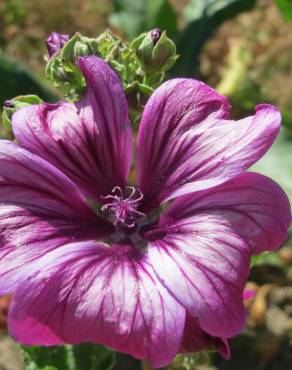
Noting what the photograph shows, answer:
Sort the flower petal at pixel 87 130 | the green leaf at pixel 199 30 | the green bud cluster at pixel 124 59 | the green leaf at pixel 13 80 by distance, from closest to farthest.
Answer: the flower petal at pixel 87 130 → the green bud cluster at pixel 124 59 → the green leaf at pixel 13 80 → the green leaf at pixel 199 30

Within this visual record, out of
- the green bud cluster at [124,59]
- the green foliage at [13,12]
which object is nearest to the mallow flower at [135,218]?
the green bud cluster at [124,59]

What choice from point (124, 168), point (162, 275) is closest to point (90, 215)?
point (124, 168)

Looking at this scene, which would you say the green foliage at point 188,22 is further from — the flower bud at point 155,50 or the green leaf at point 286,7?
the flower bud at point 155,50

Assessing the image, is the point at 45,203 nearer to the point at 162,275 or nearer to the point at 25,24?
the point at 162,275

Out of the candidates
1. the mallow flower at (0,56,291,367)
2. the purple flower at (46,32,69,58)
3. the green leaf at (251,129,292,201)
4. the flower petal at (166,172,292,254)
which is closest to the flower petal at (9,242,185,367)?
the mallow flower at (0,56,291,367)

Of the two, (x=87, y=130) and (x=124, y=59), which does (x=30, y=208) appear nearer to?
(x=87, y=130)

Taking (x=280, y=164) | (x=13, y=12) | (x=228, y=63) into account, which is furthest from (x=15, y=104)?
(x=13, y=12)
